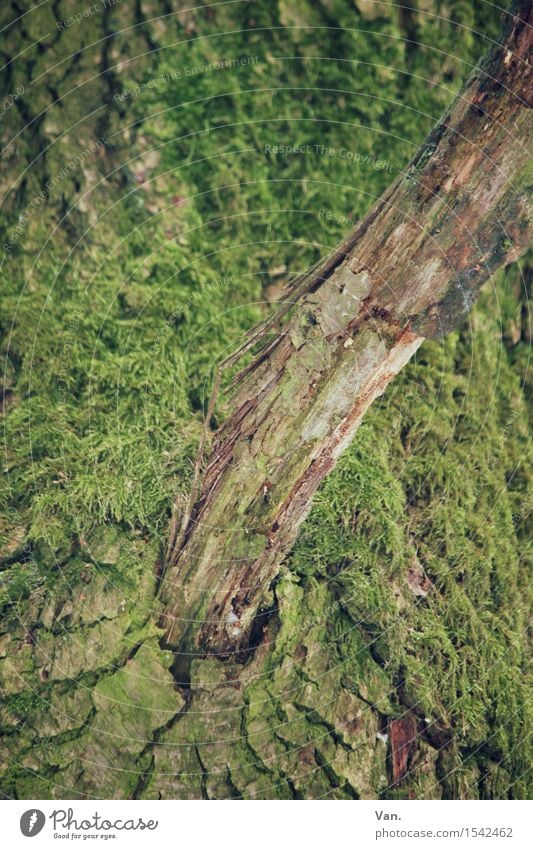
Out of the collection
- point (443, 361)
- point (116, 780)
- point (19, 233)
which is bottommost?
point (116, 780)

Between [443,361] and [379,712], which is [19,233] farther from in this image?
[379,712]

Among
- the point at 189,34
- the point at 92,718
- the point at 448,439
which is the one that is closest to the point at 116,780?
the point at 92,718

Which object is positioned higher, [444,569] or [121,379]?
[121,379]

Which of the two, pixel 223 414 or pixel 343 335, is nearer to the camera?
pixel 343 335

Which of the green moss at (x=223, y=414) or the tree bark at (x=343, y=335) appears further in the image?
the green moss at (x=223, y=414)

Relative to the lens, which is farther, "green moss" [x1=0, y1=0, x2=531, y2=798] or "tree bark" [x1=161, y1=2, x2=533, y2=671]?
"green moss" [x1=0, y1=0, x2=531, y2=798]

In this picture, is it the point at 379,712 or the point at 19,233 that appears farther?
the point at 19,233

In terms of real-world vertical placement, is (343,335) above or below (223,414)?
below

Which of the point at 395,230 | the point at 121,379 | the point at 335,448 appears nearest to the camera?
the point at 395,230
